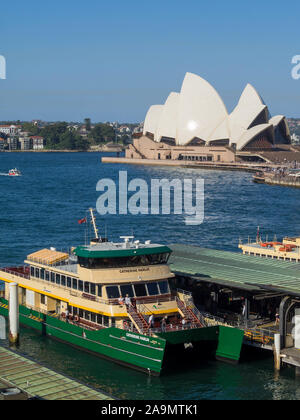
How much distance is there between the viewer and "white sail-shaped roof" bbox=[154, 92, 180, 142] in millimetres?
105375

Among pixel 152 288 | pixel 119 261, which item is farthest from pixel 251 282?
pixel 119 261

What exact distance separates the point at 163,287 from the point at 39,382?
550cm

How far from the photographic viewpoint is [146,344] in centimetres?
1622

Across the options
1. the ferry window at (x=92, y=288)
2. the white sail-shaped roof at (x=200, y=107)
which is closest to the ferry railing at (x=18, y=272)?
the ferry window at (x=92, y=288)

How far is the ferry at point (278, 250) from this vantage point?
80.5 ft

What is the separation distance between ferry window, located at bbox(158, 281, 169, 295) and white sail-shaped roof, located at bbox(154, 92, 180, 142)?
8805cm

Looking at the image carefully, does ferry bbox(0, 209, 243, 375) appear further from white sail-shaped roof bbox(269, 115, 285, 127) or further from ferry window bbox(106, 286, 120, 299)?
white sail-shaped roof bbox(269, 115, 285, 127)

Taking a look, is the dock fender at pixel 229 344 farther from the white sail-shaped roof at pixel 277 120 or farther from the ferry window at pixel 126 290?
the white sail-shaped roof at pixel 277 120

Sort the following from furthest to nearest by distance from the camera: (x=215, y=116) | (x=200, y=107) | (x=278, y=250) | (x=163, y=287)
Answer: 1. (x=215, y=116)
2. (x=200, y=107)
3. (x=278, y=250)
4. (x=163, y=287)

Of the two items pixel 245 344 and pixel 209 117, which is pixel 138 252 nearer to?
pixel 245 344

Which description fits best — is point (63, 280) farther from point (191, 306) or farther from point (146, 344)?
point (146, 344)

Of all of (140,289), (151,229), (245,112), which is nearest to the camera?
(140,289)
